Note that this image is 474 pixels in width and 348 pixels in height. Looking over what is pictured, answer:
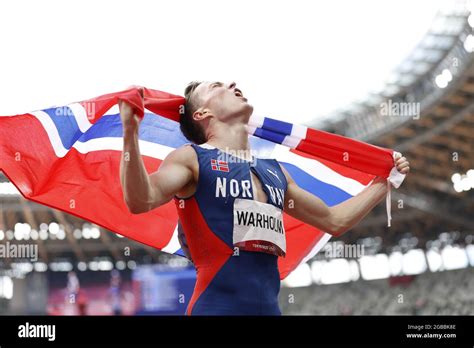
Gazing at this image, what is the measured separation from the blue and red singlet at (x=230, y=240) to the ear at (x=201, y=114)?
27 centimetres

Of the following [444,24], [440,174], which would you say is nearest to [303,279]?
[440,174]

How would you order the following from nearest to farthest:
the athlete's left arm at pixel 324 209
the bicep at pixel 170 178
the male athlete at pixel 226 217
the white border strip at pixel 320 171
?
the bicep at pixel 170 178 < the male athlete at pixel 226 217 < the athlete's left arm at pixel 324 209 < the white border strip at pixel 320 171

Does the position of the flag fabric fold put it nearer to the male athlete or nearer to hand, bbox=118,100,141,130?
the male athlete

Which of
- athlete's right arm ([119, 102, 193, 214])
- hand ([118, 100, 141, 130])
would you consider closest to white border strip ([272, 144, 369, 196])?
athlete's right arm ([119, 102, 193, 214])

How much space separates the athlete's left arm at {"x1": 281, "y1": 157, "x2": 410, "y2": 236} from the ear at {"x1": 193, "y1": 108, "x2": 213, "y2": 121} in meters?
0.44

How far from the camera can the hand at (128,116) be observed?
263cm

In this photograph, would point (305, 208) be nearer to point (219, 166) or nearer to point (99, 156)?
point (219, 166)

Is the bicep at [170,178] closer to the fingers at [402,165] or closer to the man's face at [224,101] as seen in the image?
the man's face at [224,101]

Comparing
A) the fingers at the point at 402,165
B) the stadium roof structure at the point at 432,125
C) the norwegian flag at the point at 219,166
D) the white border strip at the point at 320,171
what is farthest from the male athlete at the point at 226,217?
the stadium roof structure at the point at 432,125

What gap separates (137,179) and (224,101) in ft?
2.61

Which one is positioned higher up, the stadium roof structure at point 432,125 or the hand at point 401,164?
the stadium roof structure at point 432,125

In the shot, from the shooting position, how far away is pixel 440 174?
2272 centimetres

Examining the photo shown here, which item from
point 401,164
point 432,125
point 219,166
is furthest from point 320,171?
point 432,125
